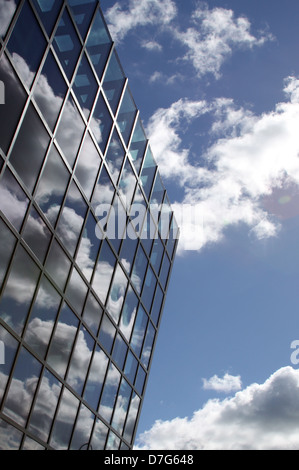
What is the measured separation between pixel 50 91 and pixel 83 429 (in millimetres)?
13749

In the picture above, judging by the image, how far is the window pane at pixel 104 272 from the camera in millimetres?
21344

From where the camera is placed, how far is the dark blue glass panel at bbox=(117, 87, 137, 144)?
2386cm

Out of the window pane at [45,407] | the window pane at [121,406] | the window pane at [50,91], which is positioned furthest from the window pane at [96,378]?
the window pane at [50,91]

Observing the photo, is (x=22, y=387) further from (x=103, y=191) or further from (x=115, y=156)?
(x=115, y=156)

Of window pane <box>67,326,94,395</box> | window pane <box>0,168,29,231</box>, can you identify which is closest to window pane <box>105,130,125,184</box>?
window pane <box>0,168,29,231</box>

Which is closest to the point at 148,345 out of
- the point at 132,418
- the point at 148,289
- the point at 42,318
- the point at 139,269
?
the point at 148,289

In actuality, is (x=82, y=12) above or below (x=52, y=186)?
above

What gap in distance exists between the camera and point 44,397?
1716cm

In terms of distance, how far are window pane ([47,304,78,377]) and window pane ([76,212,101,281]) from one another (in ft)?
6.67

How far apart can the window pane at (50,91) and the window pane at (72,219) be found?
2.86 metres

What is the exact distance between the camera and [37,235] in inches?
648

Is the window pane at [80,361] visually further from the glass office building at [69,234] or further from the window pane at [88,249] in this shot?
the window pane at [88,249]
